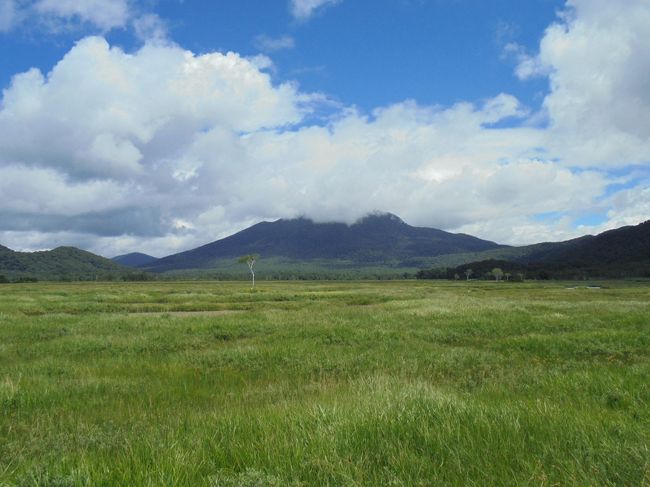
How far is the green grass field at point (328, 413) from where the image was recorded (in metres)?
4.01

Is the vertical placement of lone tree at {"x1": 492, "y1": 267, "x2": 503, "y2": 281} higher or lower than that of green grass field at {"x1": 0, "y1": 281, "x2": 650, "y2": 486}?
lower

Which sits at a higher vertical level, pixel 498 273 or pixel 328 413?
pixel 328 413

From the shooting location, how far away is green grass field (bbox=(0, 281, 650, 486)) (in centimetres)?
401

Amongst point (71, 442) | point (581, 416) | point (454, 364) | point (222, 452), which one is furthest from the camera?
point (454, 364)

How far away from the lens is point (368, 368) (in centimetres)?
1172

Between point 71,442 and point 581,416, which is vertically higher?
point 581,416

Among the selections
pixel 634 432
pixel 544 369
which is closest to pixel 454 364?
pixel 544 369

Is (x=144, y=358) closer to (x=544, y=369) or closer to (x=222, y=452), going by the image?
(x=222, y=452)

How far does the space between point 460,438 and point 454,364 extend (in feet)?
25.0

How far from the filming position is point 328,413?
218 inches

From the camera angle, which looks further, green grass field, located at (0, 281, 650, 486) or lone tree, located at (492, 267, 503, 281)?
lone tree, located at (492, 267, 503, 281)

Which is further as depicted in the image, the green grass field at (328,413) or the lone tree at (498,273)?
the lone tree at (498,273)

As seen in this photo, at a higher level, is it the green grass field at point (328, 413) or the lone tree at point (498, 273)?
the green grass field at point (328, 413)

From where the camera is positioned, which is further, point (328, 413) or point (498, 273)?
point (498, 273)
